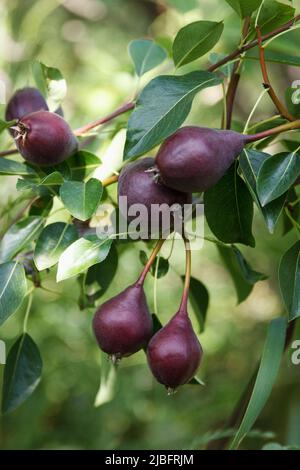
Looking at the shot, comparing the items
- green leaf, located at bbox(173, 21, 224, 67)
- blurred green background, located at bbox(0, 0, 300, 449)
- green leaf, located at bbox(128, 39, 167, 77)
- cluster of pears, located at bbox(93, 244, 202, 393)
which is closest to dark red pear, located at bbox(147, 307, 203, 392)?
cluster of pears, located at bbox(93, 244, 202, 393)

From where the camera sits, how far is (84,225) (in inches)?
23.5

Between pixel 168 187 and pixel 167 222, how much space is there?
0.03 meters

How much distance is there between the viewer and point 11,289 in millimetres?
522

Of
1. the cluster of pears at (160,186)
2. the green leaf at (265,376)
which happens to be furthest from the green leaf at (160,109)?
the green leaf at (265,376)

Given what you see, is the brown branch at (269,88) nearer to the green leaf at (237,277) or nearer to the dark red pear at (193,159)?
the dark red pear at (193,159)

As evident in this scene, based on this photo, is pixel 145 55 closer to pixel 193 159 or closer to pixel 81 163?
pixel 81 163

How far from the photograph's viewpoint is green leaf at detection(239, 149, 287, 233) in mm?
469

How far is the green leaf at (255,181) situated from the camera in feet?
1.54

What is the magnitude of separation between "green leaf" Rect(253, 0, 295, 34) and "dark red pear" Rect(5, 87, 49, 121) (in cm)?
23

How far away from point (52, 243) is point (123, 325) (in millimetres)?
101
